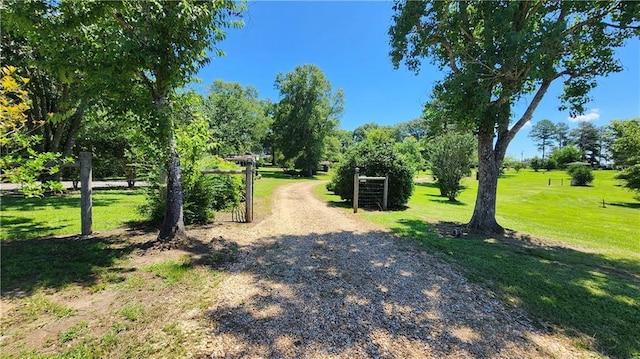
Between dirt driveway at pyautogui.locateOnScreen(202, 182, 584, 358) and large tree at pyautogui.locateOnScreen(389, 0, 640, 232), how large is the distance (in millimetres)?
4337

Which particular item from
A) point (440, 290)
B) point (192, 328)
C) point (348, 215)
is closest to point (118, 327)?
point (192, 328)

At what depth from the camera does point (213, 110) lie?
29.8m

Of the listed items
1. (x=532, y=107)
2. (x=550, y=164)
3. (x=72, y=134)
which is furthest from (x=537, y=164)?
(x=72, y=134)

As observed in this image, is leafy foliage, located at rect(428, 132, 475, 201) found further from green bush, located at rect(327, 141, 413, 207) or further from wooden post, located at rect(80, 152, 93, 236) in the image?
wooden post, located at rect(80, 152, 93, 236)

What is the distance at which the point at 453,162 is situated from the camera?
Result: 757 inches

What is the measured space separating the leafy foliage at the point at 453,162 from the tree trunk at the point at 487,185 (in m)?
A: 10.9

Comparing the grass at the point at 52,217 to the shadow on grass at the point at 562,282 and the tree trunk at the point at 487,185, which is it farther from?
the tree trunk at the point at 487,185

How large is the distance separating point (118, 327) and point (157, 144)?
11.8 feet

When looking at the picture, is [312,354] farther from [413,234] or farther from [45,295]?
[413,234]

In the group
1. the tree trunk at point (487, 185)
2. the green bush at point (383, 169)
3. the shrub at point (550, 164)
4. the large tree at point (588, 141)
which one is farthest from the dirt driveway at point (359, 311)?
the large tree at point (588, 141)

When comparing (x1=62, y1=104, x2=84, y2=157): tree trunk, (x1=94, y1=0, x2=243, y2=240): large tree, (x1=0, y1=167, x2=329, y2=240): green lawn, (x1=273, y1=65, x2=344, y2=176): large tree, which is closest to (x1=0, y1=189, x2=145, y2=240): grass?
(x1=0, y1=167, x2=329, y2=240): green lawn

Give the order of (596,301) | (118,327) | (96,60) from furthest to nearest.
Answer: (96,60)
(596,301)
(118,327)

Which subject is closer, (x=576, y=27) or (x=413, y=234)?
(x=576, y=27)

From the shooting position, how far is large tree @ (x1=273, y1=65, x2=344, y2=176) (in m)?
35.9
